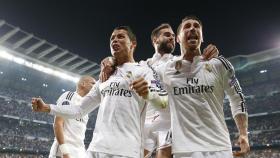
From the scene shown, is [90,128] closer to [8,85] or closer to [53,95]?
[53,95]

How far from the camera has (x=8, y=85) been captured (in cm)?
3875

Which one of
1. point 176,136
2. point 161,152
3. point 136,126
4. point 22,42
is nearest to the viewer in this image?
point 176,136

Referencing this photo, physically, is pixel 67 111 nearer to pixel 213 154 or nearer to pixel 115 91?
pixel 115 91

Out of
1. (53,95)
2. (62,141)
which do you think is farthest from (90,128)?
(62,141)

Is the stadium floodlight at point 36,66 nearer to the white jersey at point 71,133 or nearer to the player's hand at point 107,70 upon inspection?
the white jersey at point 71,133

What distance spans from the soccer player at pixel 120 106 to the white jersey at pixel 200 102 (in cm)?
24

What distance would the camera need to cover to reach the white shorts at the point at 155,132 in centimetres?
420

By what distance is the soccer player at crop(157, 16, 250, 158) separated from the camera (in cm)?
329

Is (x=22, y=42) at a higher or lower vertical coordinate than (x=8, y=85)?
higher

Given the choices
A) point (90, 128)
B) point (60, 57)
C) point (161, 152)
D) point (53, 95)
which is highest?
point (60, 57)

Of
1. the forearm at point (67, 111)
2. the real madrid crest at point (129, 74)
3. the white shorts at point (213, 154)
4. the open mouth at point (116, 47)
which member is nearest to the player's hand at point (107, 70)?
the open mouth at point (116, 47)

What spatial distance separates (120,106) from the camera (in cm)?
370

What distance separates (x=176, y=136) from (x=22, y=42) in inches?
1323

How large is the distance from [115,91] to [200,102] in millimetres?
996
